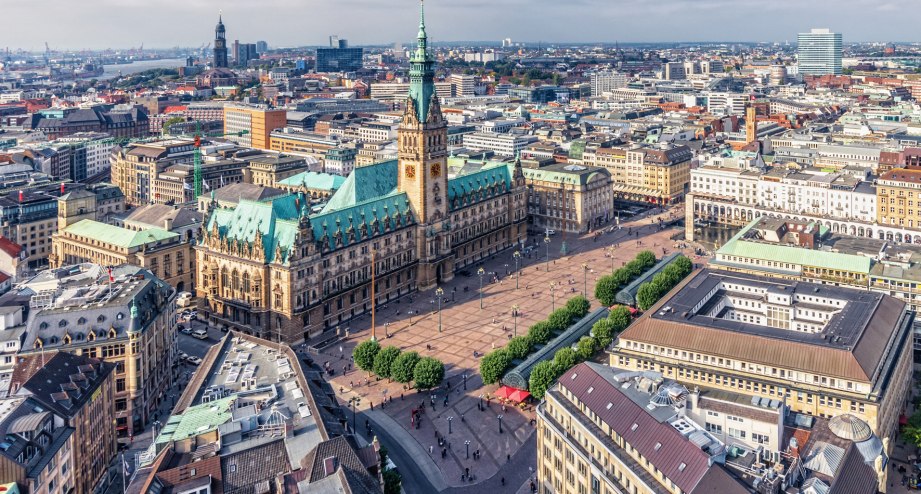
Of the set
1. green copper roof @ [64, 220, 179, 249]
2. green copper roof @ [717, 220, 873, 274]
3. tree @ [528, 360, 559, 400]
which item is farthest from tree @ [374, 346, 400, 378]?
green copper roof @ [717, 220, 873, 274]

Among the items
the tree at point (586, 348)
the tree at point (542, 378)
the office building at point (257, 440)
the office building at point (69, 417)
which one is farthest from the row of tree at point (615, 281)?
the office building at point (69, 417)

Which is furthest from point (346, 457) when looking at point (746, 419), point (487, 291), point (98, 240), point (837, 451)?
point (98, 240)

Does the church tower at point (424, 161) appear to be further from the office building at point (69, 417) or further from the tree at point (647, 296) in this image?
the office building at point (69, 417)

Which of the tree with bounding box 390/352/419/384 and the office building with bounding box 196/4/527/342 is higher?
the office building with bounding box 196/4/527/342

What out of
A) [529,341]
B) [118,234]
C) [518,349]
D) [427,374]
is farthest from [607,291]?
[118,234]

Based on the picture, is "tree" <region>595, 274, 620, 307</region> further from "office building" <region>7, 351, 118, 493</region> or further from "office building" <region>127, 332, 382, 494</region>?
"office building" <region>7, 351, 118, 493</region>

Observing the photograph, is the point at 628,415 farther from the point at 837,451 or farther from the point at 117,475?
the point at 117,475
